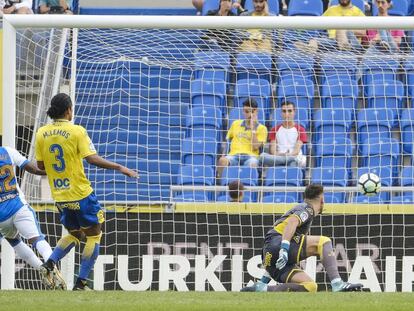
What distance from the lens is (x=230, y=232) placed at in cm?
1452

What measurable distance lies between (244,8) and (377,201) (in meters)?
4.73

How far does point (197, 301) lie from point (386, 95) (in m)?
6.19

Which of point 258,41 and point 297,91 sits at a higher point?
point 258,41

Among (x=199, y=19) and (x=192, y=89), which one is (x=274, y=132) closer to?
(x=192, y=89)

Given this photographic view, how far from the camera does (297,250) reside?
41.8 feet

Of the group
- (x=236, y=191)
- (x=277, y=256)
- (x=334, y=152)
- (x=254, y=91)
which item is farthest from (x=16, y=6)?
(x=277, y=256)

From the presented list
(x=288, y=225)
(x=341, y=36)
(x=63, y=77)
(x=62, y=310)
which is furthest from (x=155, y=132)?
(x=62, y=310)

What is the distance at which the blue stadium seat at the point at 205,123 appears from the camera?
1557 cm

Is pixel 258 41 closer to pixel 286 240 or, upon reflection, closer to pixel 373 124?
pixel 373 124

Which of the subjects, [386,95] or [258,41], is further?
[386,95]

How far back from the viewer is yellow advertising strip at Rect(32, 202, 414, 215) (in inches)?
564

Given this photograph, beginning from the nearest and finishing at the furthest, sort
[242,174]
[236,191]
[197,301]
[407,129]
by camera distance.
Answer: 1. [197,301]
2. [236,191]
3. [242,174]
4. [407,129]

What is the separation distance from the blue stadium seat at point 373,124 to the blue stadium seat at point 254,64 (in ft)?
4.33

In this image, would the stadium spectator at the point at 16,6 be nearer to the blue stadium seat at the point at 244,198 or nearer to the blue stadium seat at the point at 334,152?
the blue stadium seat at the point at 244,198
